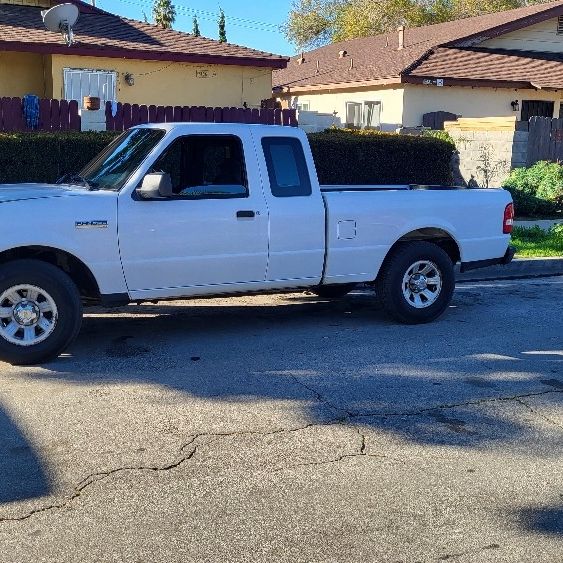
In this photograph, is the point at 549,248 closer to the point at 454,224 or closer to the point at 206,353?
the point at 454,224

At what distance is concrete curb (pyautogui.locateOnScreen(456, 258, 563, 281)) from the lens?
10656 mm

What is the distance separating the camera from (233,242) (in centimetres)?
667

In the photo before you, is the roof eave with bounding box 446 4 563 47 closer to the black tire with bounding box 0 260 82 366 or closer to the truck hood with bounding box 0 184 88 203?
the truck hood with bounding box 0 184 88 203

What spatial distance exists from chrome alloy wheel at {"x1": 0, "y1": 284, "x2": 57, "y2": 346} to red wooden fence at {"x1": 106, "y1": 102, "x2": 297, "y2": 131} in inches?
314

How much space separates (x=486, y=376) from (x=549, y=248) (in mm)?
6711

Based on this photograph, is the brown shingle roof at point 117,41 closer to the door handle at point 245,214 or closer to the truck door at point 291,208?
the truck door at point 291,208

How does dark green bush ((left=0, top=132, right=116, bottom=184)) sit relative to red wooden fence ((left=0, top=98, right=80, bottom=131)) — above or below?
below

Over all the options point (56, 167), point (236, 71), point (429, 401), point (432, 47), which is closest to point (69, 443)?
point (429, 401)

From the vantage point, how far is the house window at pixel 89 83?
17.3 m

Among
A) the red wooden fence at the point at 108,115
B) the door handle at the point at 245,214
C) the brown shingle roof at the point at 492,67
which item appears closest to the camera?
the door handle at the point at 245,214

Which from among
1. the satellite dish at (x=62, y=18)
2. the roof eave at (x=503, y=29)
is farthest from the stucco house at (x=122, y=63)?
the roof eave at (x=503, y=29)

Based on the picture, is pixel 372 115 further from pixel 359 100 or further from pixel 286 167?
pixel 286 167

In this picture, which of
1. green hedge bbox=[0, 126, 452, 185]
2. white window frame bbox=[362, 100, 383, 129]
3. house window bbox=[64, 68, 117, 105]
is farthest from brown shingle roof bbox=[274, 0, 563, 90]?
green hedge bbox=[0, 126, 452, 185]

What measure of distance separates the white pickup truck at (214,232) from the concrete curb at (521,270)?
2.60 metres
